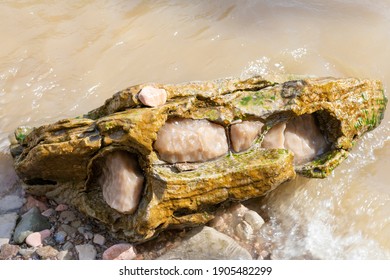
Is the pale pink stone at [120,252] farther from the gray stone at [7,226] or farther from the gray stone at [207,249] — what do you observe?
the gray stone at [7,226]

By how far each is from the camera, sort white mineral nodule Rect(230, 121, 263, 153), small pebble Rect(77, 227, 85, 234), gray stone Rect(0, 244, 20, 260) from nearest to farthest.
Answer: gray stone Rect(0, 244, 20, 260), white mineral nodule Rect(230, 121, 263, 153), small pebble Rect(77, 227, 85, 234)

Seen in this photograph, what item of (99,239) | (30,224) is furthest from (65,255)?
(30,224)

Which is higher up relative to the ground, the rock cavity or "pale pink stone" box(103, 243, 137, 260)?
the rock cavity

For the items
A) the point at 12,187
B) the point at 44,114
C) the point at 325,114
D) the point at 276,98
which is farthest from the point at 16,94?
the point at 325,114

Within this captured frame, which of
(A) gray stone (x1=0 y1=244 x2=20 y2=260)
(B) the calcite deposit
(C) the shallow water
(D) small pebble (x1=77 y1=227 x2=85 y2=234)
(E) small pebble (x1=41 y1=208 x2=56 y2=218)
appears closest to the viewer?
(B) the calcite deposit

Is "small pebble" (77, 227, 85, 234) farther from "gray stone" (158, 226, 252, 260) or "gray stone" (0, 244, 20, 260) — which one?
"gray stone" (158, 226, 252, 260)

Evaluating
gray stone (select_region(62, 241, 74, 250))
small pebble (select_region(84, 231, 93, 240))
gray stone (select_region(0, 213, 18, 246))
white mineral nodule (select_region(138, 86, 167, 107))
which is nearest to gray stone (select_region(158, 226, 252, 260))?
small pebble (select_region(84, 231, 93, 240))
